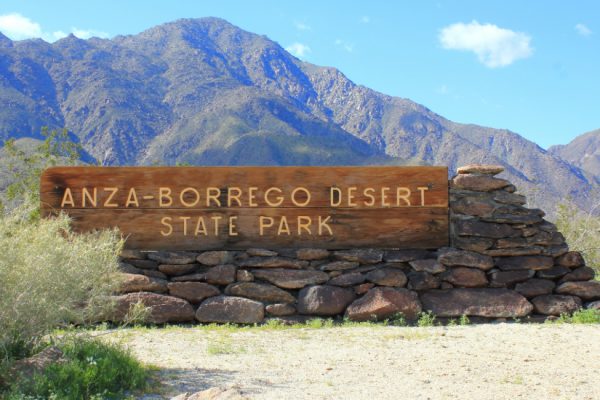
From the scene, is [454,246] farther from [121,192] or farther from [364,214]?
[121,192]

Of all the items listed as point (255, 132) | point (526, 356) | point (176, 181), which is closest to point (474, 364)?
point (526, 356)

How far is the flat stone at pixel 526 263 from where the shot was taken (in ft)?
26.6

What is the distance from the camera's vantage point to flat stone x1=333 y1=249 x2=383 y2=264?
26.6 feet

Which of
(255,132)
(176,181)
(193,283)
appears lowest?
(193,283)

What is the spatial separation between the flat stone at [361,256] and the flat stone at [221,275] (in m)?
1.36

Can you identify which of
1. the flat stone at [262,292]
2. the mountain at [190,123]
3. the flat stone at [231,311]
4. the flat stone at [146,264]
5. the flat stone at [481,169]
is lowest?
the flat stone at [231,311]

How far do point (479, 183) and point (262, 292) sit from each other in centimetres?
321

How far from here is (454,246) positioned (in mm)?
8297

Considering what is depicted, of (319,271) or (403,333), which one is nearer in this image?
(403,333)

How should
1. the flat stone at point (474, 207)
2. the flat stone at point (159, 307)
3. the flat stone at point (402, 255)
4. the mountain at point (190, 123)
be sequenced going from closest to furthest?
the flat stone at point (159, 307) → the flat stone at point (402, 255) → the flat stone at point (474, 207) → the mountain at point (190, 123)

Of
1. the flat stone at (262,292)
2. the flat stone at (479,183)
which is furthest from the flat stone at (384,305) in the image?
the flat stone at (479,183)

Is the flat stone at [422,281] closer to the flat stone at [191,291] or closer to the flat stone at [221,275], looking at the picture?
the flat stone at [221,275]

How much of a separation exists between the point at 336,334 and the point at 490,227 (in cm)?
266

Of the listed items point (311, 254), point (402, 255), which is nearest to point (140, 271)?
point (311, 254)
